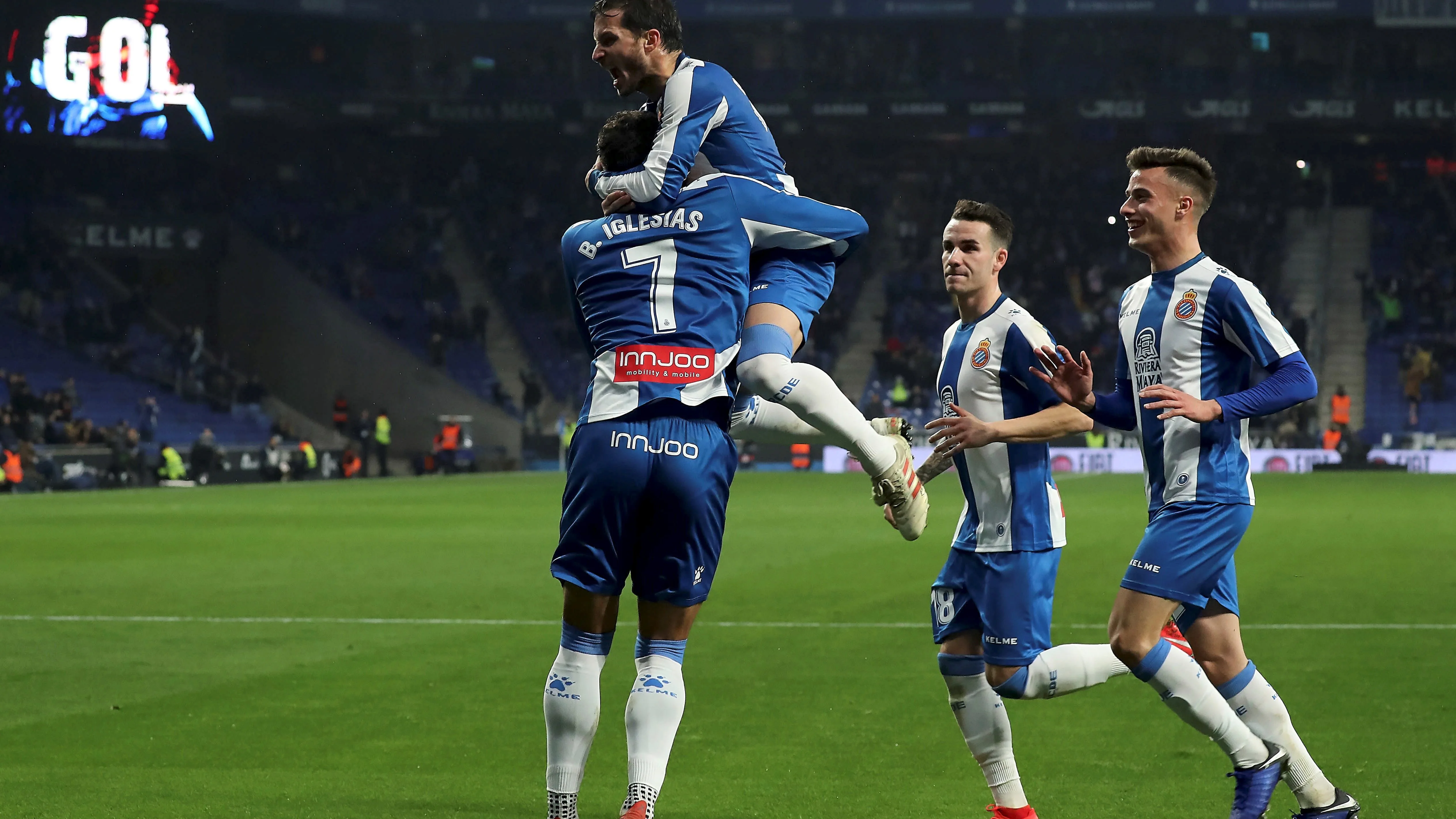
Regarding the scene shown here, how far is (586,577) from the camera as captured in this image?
14.8ft

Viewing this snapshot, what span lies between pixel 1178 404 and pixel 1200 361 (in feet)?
1.43

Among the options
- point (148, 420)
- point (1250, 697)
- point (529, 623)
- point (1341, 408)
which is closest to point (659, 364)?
point (1250, 697)

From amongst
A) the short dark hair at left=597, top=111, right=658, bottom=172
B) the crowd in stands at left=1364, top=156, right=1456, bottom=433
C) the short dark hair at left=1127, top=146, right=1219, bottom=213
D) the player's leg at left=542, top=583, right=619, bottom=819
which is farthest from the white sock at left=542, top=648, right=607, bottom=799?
the crowd in stands at left=1364, top=156, right=1456, bottom=433

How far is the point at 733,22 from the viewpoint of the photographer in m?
45.6

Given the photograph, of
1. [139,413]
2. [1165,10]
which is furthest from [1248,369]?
[1165,10]

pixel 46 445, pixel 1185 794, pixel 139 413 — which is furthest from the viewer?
pixel 139 413

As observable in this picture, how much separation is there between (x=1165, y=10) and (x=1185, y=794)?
130ft

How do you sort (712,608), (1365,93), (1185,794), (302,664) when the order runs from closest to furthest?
1. (1185,794)
2. (302,664)
3. (712,608)
4. (1365,93)

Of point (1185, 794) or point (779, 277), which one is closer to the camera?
point (779, 277)

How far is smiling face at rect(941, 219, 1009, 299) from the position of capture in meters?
5.56

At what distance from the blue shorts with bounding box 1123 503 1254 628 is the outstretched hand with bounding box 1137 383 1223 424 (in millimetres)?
396

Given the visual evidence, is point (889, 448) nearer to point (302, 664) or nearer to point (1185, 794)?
point (1185, 794)

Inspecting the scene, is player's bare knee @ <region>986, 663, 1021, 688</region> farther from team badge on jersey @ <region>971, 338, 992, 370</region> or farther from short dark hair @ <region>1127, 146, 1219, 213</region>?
short dark hair @ <region>1127, 146, 1219, 213</region>

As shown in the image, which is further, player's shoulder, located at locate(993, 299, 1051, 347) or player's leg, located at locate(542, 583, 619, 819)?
player's shoulder, located at locate(993, 299, 1051, 347)
